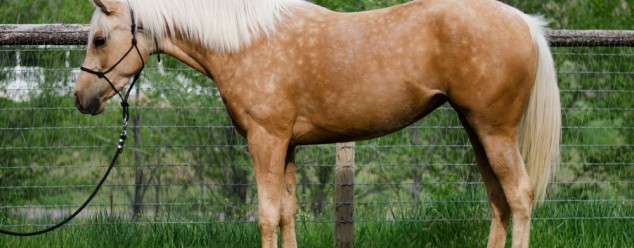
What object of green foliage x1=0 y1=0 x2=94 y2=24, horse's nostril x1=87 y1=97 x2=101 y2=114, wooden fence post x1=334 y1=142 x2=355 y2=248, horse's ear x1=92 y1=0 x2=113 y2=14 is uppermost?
green foliage x1=0 y1=0 x2=94 y2=24

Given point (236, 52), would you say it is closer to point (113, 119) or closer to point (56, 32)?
point (56, 32)

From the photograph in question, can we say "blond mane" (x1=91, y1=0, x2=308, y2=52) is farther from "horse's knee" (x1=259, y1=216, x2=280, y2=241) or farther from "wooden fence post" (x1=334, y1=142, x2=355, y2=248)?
"wooden fence post" (x1=334, y1=142, x2=355, y2=248)

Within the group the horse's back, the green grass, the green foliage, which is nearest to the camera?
the horse's back

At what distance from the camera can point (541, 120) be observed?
405 cm

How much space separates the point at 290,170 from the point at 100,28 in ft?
4.13

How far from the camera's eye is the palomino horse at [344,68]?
3.80 meters

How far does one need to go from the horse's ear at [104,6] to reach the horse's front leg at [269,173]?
3.10 feet

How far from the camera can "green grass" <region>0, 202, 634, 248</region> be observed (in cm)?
523

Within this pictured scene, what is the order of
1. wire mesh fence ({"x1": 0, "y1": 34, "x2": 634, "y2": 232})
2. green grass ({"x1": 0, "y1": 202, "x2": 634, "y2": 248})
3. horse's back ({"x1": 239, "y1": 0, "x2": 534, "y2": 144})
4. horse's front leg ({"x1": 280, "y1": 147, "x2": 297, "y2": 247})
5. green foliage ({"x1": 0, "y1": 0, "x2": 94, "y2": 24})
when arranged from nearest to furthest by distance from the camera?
horse's back ({"x1": 239, "y1": 0, "x2": 534, "y2": 144})
horse's front leg ({"x1": 280, "y1": 147, "x2": 297, "y2": 247})
green grass ({"x1": 0, "y1": 202, "x2": 634, "y2": 248})
wire mesh fence ({"x1": 0, "y1": 34, "x2": 634, "y2": 232})
green foliage ({"x1": 0, "y1": 0, "x2": 94, "y2": 24})

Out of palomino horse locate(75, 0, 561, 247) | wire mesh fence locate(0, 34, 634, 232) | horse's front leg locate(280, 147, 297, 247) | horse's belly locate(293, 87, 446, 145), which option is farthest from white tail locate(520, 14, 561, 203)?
wire mesh fence locate(0, 34, 634, 232)

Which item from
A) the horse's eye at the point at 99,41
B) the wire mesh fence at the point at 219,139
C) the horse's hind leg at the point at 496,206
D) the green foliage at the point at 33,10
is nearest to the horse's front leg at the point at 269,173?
the horse's eye at the point at 99,41

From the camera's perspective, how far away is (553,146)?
4.11 m

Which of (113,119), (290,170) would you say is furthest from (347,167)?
(113,119)

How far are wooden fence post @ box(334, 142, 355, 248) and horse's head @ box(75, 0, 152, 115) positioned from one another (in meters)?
1.81
